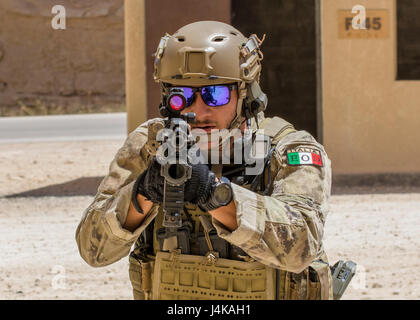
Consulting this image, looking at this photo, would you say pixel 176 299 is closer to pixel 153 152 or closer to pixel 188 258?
pixel 188 258

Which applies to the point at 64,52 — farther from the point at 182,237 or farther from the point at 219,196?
the point at 219,196

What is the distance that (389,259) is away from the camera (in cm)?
666

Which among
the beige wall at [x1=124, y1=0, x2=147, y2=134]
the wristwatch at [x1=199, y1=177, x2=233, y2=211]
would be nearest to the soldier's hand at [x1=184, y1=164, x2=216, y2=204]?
the wristwatch at [x1=199, y1=177, x2=233, y2=211]

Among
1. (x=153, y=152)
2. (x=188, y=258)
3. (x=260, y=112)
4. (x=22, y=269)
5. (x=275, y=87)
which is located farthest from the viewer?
(x=275, y=87)

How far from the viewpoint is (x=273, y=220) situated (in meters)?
2.42

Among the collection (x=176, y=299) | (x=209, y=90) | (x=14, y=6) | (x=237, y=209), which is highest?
(x=14, y=6)

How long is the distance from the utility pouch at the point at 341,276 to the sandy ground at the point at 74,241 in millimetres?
2541

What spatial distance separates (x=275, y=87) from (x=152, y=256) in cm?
773

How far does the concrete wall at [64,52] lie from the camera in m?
32.4

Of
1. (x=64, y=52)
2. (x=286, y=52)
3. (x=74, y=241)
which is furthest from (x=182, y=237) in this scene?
(x=64, y=52)

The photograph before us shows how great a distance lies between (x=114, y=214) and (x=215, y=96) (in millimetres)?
550

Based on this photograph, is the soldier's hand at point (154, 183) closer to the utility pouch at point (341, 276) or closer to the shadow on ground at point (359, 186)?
the utility pouch at point (341, 276)

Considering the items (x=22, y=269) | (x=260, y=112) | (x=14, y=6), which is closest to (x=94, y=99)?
(x=14, y=6)

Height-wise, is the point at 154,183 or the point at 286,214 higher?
the point at 154,183
